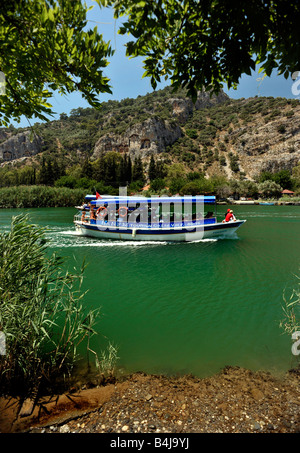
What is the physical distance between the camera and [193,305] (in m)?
8.10

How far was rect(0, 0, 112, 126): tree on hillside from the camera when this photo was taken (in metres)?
2.86

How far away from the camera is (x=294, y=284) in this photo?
10.0 metres

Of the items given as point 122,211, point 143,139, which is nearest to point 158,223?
point 122,211

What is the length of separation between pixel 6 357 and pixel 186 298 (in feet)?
21.3

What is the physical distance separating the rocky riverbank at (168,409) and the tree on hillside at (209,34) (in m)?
4.79

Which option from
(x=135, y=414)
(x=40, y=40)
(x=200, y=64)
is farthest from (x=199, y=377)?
(x=40, y=40)

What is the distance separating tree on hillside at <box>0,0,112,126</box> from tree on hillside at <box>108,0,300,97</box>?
526 millimetres

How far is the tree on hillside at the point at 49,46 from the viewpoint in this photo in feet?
9.39

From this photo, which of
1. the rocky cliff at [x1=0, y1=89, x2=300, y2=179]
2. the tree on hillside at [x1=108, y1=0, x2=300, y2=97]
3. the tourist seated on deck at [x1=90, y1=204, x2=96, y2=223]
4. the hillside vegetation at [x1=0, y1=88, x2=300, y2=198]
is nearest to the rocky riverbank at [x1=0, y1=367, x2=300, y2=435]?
the tree on hillside at [x1=108, y1=0, x2=300, y2=97]

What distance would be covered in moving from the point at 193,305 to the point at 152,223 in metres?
11.9

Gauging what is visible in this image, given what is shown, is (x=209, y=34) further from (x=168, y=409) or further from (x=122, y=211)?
(x=122, y=211)

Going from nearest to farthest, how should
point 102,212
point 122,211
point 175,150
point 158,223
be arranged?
point 158,223, point 122,211, point 102,212, point 175,150

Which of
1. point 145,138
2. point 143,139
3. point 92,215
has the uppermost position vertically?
point 145,138
